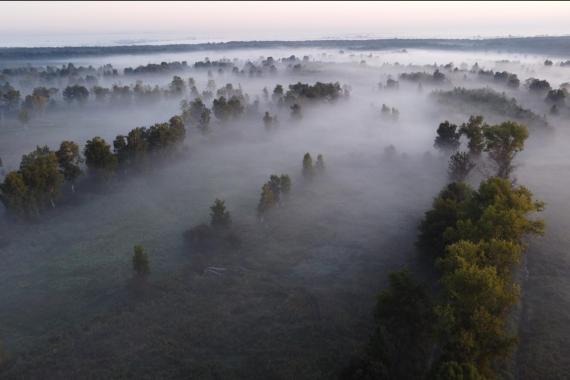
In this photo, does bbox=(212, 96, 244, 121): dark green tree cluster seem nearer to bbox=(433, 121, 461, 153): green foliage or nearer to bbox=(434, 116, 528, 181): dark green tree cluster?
bbox=(434, 116, 528, 181): dark green tree cluster

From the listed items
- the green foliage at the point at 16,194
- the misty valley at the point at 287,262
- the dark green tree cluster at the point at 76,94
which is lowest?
the misty valley at the point at 287,262

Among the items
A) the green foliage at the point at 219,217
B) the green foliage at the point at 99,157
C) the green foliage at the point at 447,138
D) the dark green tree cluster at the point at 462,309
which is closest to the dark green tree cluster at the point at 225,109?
the green foliage at the point at 99,157

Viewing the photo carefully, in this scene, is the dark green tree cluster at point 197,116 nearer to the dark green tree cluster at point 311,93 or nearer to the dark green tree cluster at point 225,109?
the dark green tree cluster at point 225,109

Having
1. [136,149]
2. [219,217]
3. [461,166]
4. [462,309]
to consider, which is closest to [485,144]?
[461,166]

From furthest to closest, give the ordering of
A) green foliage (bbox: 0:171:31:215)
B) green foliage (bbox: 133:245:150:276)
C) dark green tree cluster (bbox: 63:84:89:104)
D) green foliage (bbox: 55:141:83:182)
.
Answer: dark green tree cluster (bbox: 63:84:89:104) → green foliage (bbox: 55:141:83:182) → green foliage (bbox: 0:171:31:215) → green foliage (bbox: 133:245:150:276)

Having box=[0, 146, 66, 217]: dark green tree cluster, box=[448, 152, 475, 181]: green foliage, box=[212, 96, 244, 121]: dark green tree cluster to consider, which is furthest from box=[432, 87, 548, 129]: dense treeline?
box=[0, 146, 66, 217]: dark green tree cluster

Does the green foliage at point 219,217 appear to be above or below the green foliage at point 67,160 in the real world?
below

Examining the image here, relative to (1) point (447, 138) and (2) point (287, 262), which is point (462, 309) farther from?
(1) point (447, 138)
